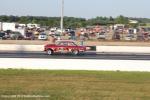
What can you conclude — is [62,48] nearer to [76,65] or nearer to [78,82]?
[76,65]

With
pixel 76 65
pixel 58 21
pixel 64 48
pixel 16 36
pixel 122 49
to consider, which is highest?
pixel 76 65

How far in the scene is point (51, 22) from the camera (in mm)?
174500

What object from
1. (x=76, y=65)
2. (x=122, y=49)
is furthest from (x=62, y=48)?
(x=76, y=65)

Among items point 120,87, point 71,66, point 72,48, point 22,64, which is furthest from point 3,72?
point 72,48

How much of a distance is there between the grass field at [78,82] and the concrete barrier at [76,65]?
506 mm

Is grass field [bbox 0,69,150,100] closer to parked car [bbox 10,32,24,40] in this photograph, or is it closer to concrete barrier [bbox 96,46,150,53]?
concrete barrier [bbox 96,46,150,53]

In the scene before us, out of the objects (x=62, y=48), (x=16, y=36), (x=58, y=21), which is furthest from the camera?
(x=58, y=21)

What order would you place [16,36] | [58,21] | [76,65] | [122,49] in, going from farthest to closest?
[58,21] < [16,36] < [122,49] < [76,65]

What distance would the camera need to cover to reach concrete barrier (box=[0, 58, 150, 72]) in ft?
81.3

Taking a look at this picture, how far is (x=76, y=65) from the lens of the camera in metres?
24.9

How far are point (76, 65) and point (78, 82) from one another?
459 cm

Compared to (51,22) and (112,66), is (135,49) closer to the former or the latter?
(112,66)

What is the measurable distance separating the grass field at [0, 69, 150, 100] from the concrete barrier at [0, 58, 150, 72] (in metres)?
0.51

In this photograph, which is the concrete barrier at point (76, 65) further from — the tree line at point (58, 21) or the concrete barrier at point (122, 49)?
the tree line at point (58, 21)
